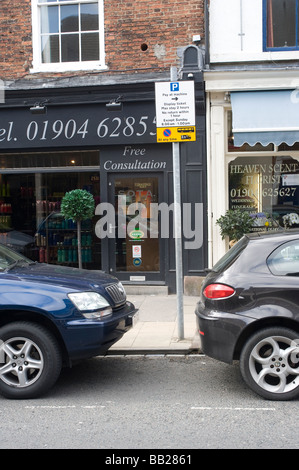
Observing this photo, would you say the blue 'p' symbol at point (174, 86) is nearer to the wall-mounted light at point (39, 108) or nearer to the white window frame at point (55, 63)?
the white window frame at point (55, 63)

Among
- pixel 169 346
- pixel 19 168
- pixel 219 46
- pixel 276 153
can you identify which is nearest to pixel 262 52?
pixel 219 46

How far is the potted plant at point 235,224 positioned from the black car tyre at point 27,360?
5.25 m

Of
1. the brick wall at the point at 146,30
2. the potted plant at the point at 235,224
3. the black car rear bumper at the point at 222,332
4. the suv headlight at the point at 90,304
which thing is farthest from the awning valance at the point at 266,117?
the suv headlight at the point at 90,304

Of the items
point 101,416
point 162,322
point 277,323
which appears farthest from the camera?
point 162,322

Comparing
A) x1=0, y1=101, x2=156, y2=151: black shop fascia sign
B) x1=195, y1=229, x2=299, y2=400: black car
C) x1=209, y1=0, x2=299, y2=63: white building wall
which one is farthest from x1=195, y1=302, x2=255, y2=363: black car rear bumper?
x1=209, y1=0, x2=299, y2=63: white building wall

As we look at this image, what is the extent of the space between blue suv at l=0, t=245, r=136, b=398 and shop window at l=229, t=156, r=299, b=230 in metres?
5.71

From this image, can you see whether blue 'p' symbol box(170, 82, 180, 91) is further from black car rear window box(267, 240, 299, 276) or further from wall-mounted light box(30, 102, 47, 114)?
wall-mounted light box(30, 102, 47, 114)

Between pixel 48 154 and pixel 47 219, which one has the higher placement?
pixel 48 154

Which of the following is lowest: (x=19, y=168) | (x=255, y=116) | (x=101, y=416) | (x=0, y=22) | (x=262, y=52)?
(x=101, y=416)

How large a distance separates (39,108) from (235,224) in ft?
14.2

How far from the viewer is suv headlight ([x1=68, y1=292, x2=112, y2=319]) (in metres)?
5.38

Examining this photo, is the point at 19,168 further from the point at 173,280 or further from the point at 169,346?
the point at 169,346

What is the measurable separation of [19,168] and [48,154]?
2.24ft

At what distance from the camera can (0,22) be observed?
35.6 feet
